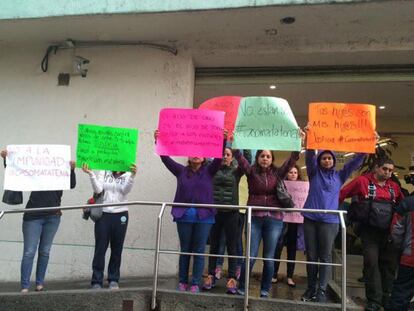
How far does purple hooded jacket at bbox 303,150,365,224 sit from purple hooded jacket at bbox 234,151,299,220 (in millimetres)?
242

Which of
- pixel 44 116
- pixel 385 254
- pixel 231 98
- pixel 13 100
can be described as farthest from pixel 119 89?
pixel 385 254

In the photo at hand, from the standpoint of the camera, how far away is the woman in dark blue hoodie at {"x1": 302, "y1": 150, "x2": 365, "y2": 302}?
4.66m

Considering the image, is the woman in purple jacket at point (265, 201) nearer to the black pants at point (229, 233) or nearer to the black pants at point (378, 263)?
the black pants at point (229, 233)

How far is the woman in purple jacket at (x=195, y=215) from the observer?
4.81 m

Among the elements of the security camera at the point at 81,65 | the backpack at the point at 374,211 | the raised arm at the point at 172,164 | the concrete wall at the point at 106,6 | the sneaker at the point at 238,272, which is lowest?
the sneaker at the point at 238,272

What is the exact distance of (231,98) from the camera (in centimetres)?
530

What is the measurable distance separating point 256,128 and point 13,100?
13.6 ft

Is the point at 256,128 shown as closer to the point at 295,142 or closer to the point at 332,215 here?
the point at 295,142

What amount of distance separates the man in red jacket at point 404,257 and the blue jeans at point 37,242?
3764 mm

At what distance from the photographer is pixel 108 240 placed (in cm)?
509

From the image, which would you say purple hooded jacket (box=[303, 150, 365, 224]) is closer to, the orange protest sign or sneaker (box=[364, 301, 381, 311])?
the orange protest sign

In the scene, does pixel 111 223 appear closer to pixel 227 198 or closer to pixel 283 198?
pixel 227 198

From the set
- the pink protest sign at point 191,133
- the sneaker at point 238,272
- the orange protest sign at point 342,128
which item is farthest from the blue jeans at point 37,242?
the orange protest sign at point 342,128

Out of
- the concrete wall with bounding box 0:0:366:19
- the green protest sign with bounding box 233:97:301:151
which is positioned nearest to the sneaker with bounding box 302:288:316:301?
the green protest sign with bounding box 233:97:301:151
